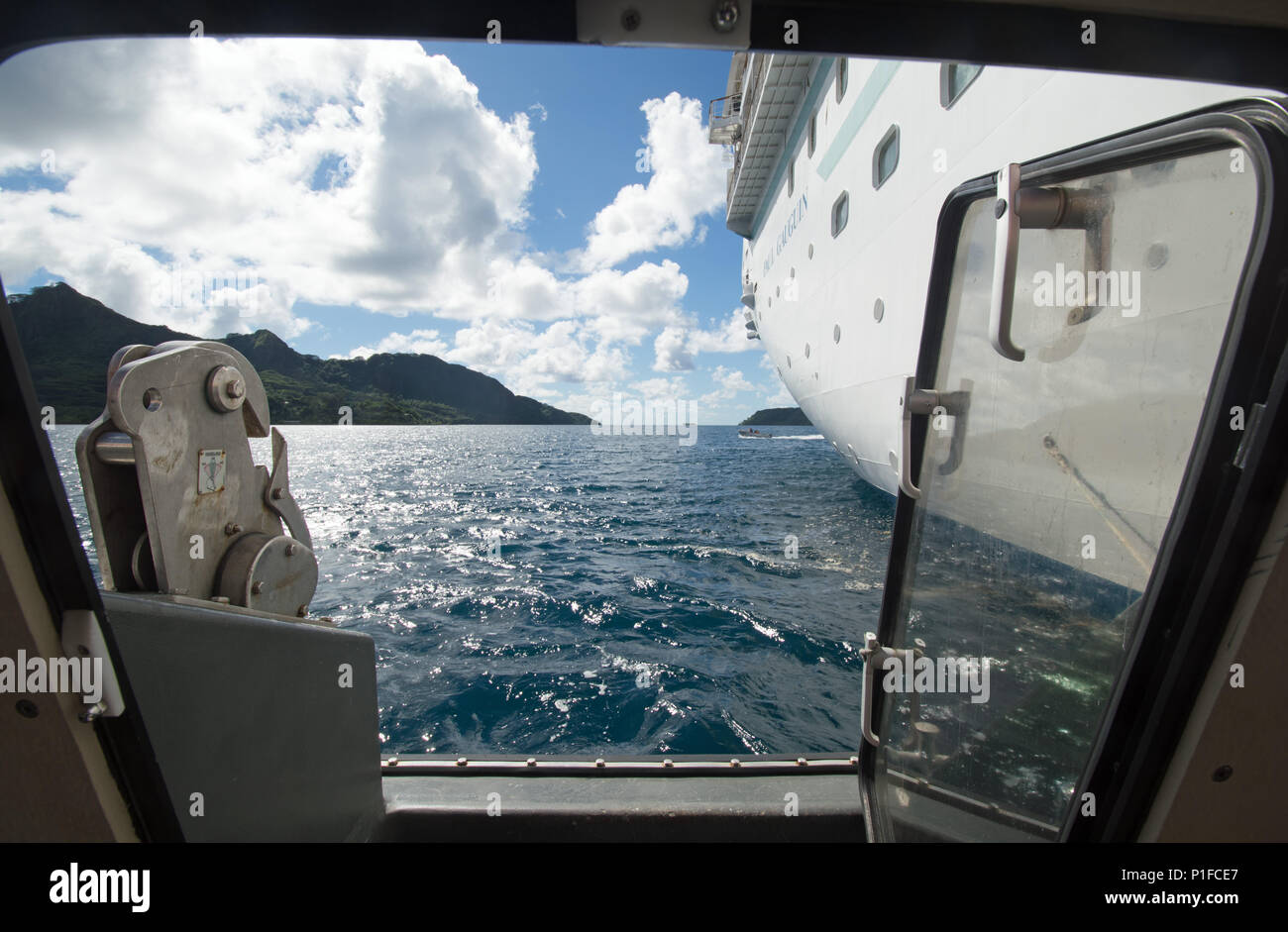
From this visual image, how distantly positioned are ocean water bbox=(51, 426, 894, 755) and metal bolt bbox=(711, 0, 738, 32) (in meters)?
5.44

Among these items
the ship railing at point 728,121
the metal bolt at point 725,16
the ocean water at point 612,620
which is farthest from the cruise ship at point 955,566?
the ship railing at point 728,121

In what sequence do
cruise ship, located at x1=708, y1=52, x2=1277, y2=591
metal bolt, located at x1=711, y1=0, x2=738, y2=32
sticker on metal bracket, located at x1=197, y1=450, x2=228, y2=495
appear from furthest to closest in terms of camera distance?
sticker on metal bracket, located at x1=197, y1=450, x2=228, y2=495
cruise ship, located at x1=708, y1=52, x2=1277, y2=591
metal bolt, located at x1=711, y1=0, x2=738, y2=32

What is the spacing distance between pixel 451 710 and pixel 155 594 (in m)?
5.06

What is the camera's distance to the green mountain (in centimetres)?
5326

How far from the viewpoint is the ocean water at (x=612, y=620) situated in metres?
5.69

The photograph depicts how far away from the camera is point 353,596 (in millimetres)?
9812

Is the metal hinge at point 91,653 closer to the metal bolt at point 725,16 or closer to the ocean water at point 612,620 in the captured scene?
the metal bolt at point 725,16

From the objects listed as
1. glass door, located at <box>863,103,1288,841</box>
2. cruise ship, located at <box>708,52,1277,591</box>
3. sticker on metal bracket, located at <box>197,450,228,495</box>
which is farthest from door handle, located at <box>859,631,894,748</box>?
sticker on metal bracket, located at <box>197,450,228,495</box>

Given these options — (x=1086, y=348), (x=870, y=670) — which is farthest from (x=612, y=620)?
(x=1086, y=348)

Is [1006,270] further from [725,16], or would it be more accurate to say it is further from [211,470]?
[211,470]

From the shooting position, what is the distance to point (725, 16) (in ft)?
3.13

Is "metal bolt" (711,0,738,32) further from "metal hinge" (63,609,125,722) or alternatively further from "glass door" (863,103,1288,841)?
"metal hinge" (63,609,125,722)

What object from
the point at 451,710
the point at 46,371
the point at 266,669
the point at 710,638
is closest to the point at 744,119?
the point at 710,638

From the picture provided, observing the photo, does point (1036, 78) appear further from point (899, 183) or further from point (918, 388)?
point (918, 388)
